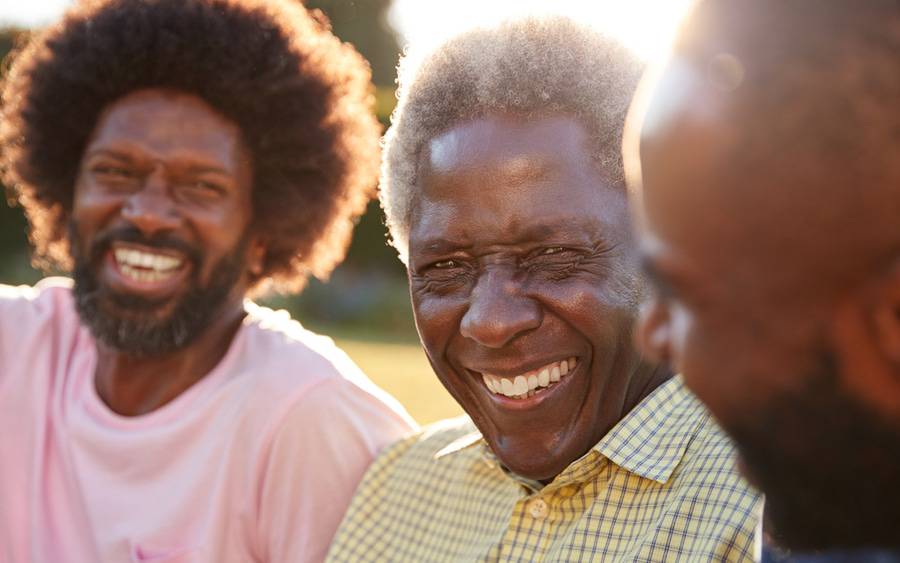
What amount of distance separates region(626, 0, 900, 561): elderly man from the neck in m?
2.58

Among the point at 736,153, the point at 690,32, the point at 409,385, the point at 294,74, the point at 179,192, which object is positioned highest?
the point at 294,74

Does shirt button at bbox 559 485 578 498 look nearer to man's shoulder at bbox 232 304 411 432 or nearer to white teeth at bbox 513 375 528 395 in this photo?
white teeth at bbox 513 375 528 395

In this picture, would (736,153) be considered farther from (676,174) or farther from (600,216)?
(600,216)

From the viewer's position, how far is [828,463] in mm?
1137

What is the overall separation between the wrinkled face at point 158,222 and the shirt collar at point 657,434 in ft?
5.39

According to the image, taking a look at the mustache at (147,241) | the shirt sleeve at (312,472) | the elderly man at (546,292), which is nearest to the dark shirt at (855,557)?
the elderly man at (546,292)

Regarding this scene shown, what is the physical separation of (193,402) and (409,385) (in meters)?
7.26

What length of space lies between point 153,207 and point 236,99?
1.63ft

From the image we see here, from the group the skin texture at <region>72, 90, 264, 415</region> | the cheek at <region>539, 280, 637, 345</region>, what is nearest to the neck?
the skin texture at <region>72, 90, 264, 415</region>

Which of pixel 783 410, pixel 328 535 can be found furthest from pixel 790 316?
pixel 328 535

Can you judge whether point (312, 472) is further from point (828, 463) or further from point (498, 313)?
point (828, 463)

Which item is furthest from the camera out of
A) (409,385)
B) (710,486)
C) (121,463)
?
(409,385)

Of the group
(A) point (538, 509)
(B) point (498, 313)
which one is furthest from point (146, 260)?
(A) point (538, 509)

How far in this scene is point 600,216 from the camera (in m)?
2.45
